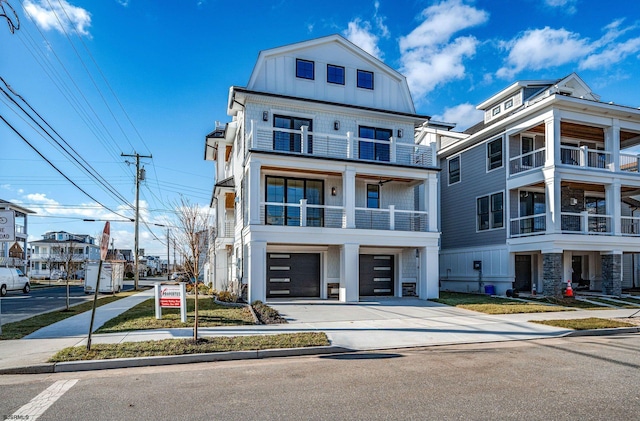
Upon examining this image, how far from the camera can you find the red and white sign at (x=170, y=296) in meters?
11.8

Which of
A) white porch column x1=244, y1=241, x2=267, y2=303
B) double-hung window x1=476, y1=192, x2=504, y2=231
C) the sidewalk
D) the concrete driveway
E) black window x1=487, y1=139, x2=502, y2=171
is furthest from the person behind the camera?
black window x1=487, y1=139, x2=502, y2=171

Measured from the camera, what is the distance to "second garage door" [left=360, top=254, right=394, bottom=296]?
19391mm

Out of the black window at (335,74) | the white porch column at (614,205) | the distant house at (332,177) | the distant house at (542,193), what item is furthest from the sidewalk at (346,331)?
the black window at (335,74)

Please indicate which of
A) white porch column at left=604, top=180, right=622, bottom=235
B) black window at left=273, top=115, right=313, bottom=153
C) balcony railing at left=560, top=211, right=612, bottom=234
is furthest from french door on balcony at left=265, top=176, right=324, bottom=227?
white porch column at left=604, top=180, right=622, bottom=235

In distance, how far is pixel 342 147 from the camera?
746 inches

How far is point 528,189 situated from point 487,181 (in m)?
2.08

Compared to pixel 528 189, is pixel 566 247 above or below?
below

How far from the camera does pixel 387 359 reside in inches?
315

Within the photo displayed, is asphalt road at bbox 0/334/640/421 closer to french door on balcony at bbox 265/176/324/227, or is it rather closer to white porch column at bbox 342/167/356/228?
white porch column at bbox 342/167/356/228

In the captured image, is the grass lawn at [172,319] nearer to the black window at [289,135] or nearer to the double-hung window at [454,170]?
the black window at [289,135]

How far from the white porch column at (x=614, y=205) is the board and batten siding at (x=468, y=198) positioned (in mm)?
4708

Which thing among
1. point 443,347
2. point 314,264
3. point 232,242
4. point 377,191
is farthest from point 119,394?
point 232,242

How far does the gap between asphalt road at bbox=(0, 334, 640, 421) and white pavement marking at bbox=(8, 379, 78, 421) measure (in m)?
0.03

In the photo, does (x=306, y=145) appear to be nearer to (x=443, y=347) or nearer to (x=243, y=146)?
(x=243, y=146)
